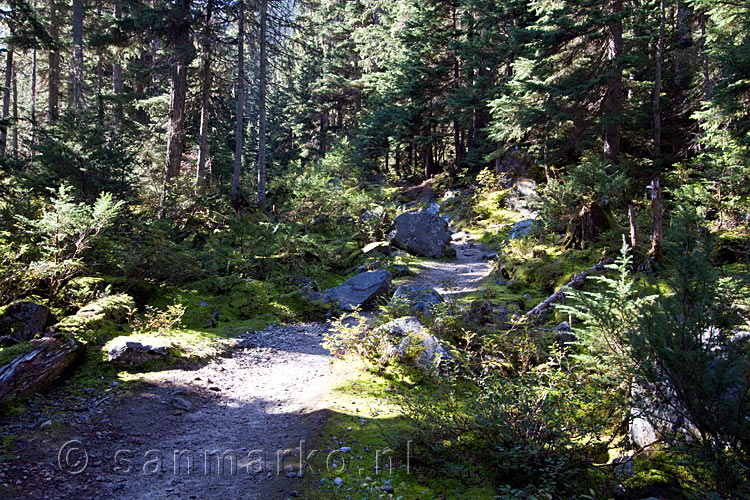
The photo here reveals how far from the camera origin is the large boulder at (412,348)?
6.18 m

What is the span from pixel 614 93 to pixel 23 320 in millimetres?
15796

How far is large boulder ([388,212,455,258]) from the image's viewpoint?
54.0 ft

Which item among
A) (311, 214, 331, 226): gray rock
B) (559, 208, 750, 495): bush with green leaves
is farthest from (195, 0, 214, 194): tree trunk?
(559, 208, 750, 495): bush with green leaves

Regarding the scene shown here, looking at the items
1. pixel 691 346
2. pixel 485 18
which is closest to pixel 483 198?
pixel 485 18

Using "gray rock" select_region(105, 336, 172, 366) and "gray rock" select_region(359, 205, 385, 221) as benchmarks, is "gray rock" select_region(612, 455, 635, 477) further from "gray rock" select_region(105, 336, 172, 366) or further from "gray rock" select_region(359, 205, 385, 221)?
"gray rock" select_region(359, 205, 385, 221)

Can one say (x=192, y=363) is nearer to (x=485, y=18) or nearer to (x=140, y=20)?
(x=140, y=20)

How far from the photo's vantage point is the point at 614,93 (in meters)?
13.0

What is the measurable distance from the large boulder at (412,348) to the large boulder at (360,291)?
3587mm

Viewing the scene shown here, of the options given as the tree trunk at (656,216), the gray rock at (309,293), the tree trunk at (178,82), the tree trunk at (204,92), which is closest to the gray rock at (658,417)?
the tree trunk at (656,216)

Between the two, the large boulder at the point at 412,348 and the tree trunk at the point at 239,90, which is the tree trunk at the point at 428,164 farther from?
the large boulder at the point at 412,348

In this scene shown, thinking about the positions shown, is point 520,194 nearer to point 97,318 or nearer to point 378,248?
point 378,248

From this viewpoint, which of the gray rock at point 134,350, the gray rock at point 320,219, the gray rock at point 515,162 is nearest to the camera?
the gray rock at point 134,350

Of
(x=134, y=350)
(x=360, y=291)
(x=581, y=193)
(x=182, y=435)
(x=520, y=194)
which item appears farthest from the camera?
(x=520, y=194)

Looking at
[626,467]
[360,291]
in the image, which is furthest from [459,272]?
[626,467]
